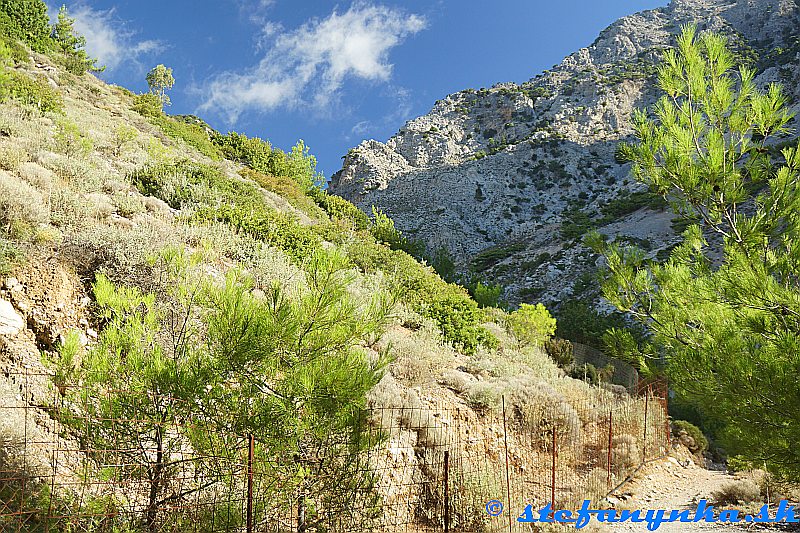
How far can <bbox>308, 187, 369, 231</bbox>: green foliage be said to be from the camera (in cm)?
1739

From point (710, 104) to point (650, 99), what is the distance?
64.6 m

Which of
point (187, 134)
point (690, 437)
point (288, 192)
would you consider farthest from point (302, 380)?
point (187, 134)

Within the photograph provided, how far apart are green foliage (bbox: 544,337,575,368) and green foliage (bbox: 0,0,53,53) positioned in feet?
63.6

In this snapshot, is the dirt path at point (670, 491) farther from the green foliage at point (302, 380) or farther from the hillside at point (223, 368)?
the green foliage at point (302, 380)

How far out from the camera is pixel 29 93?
41.8 ft

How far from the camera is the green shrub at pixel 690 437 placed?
1188 cm

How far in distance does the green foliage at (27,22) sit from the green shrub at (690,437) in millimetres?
22731

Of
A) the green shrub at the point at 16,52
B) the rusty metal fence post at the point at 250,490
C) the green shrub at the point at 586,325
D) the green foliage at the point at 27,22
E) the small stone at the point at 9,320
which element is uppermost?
the green foliage at the point at 27,22

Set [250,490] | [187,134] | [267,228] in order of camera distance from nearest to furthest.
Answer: [250,490] → [267,228] → [187,134]

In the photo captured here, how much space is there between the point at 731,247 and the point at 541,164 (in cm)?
5431

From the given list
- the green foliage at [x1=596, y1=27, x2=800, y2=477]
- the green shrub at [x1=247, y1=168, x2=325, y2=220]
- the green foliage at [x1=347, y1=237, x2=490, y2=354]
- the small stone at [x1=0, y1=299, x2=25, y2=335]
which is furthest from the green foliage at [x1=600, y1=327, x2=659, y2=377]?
the green shrub at [x1=247, y1=168, x2=325, y2=220]

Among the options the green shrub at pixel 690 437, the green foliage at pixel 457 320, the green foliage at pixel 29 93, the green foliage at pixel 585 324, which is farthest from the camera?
the green foliage at pixel 585 324

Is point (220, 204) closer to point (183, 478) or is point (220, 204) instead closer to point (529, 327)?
point (529, 327)

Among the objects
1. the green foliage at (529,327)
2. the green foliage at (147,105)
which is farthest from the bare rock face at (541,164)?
the green foliage at (147,105)
